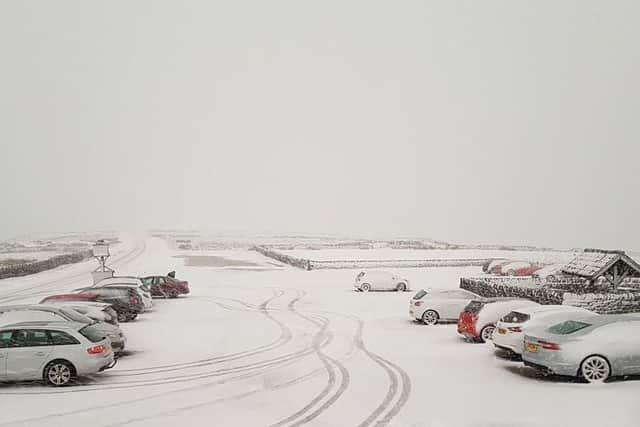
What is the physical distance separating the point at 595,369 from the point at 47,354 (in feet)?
40.4

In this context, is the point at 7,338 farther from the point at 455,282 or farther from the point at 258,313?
the point at 455,282

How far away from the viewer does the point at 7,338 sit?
1248 centimetres

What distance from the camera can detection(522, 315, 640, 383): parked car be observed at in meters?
11.9

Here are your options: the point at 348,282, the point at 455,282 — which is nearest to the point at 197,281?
the point at 348,282

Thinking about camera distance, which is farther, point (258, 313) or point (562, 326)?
point (258, 313)

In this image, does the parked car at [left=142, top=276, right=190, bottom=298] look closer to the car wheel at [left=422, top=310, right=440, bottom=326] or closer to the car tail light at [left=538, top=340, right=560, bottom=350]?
the car wheel at [left=422, top=310, right=440, bottom=326]

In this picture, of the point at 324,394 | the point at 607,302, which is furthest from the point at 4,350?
the point at 607,302

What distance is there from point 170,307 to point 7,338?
1407cm

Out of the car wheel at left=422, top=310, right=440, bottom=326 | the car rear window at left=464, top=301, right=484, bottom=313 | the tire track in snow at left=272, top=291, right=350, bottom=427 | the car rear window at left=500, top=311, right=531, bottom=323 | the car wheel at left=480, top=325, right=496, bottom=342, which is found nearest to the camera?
the tire track in snow at left=272, top=291, right=350, bottom=427

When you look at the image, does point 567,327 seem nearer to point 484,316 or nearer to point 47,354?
point 484,316

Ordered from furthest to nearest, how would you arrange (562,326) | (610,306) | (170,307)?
(170,307), (610,306), (562,326)

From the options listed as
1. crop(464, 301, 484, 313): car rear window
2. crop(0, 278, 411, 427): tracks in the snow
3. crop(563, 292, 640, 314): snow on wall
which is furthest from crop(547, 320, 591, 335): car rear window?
crop(563, 292, 640, 314): snow on wall

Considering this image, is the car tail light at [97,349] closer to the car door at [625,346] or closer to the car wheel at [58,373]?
the car wheel at [58,373]

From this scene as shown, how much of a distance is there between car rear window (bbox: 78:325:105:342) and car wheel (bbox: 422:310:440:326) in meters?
12.4
